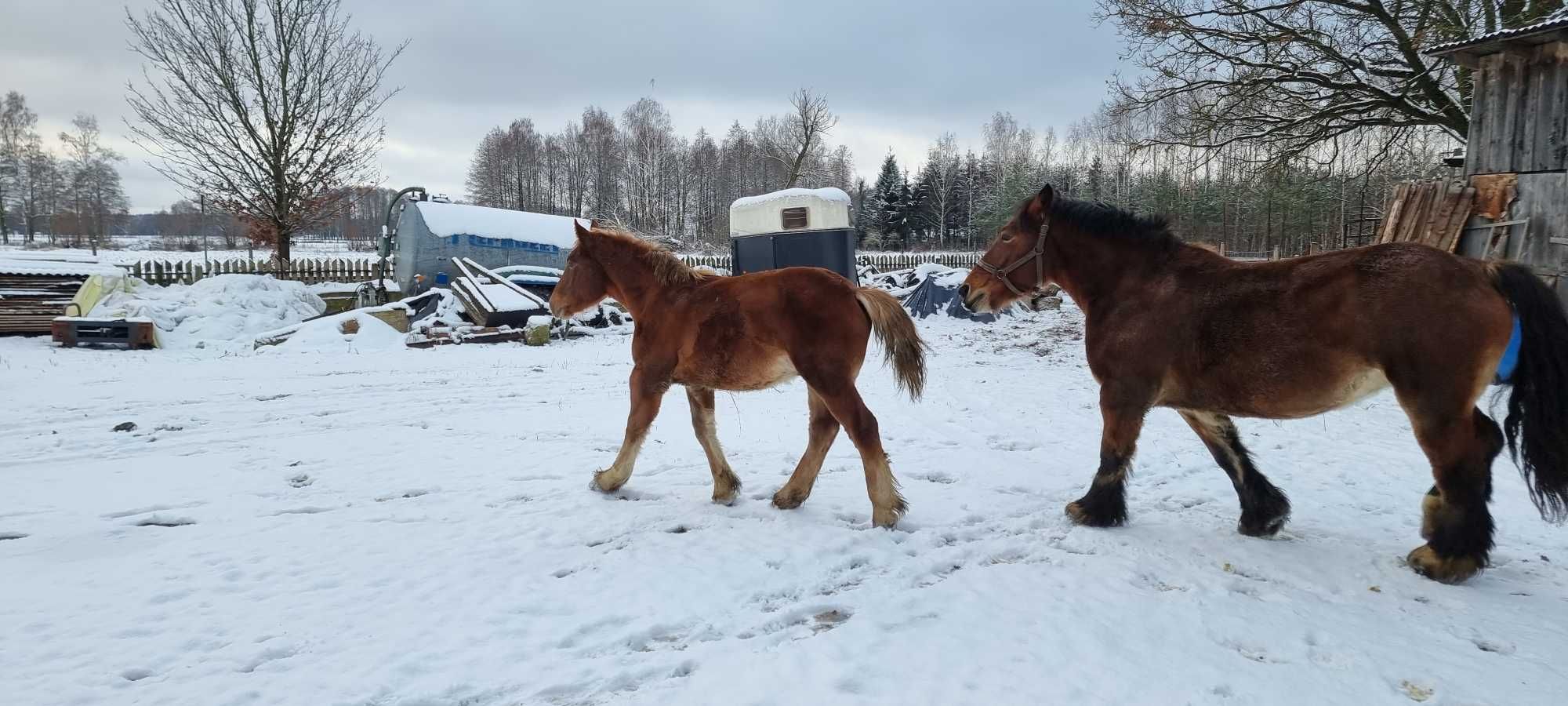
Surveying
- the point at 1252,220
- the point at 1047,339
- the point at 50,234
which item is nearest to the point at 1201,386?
the point at 1047,339

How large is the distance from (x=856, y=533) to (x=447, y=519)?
2.61 metres

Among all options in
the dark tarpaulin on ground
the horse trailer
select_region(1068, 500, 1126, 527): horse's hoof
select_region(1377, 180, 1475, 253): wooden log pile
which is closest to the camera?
select_region(1068, 500, 1126, 527): horse's hoof

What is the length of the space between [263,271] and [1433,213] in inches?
1105

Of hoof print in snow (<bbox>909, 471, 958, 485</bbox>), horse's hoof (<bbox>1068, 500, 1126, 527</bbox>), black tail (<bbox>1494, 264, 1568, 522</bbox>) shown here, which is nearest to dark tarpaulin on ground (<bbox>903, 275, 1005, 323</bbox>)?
hoof print in snow (<bbox>909, 471, 958, 485</bbox>)

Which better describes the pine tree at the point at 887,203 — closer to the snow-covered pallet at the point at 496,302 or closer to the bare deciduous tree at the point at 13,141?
the snow-covered pallet at the point at 496,302

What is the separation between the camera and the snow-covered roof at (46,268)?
54.9ft

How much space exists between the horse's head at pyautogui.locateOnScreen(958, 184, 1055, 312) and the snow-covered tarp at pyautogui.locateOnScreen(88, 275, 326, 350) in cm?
1573

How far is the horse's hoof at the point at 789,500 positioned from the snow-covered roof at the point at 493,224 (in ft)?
55.3

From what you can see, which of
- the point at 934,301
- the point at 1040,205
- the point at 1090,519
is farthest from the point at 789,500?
the point at 934,301

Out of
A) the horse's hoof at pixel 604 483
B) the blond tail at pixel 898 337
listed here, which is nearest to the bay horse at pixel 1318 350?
the blond tail at pixel 898 337

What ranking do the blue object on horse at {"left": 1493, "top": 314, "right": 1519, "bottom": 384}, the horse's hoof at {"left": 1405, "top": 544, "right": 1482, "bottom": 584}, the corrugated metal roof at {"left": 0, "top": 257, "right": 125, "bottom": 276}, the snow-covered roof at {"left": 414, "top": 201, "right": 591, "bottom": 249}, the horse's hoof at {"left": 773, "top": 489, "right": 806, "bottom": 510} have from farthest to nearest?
the snow-covered roof at {"left": 414, "top": 201, "right": 591, "bottom": 249}
the corrugated metal roof at {"left": 0, "top": 257, "right": 125, "bottom": 276}
the horse's hoof at {"left": 773, "top": 489, "right": 806, "bottom": 510}
the horse's hoof at {"left": 1405, "top": 544, "right": 1482, "bottom": 584}
the blue object on horse at {"left": 1493, "top": 314, "right": 1519, "bottom": 384}

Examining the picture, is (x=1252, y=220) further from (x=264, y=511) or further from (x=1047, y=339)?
(x=264, y=511)

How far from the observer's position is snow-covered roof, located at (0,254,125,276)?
54.9ft

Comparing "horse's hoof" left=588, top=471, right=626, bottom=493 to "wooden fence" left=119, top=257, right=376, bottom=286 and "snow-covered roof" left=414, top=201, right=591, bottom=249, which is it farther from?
"wooden fence" left=119, top=257, right=376, bottom=286
